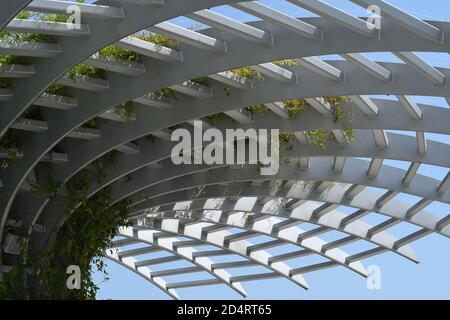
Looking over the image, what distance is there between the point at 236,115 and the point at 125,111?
2.10 meters

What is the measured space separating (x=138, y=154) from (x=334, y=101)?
13.9 ft

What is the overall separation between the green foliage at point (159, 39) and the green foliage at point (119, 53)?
0.54 m

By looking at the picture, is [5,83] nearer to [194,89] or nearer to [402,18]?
[194,89]

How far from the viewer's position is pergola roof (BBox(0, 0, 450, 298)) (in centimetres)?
1291

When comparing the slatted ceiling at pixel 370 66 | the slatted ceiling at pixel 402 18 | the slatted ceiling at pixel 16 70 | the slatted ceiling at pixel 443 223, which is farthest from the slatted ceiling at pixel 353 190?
the slatted ceiling at pixel 16 70

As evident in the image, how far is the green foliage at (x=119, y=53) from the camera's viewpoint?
567 inches

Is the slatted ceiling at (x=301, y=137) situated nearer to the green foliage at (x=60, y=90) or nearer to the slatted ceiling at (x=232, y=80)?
the slatted ceiling at (x=232, y=80)

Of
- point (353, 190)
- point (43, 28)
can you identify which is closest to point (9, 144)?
point (43, 28)

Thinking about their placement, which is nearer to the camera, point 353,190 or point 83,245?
point 83,245

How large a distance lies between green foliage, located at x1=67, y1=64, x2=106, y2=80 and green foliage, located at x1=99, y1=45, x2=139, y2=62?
0.67m

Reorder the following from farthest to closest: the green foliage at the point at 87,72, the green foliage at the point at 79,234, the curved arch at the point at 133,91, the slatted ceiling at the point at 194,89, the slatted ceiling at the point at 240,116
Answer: the green foliage at the point at 79,234 → the slatted ceiling at the point at 240,116 → the slatted ceiling at the point at 194,89 → the curved arch at the point at 133,91 → the green foliage at the point at 87,72

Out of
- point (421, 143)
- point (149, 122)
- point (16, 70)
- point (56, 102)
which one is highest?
point (16, 70)

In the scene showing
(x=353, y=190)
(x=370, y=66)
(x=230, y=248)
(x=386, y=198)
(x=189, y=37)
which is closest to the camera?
(x=189, y=37)

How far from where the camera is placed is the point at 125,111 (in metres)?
16.8
